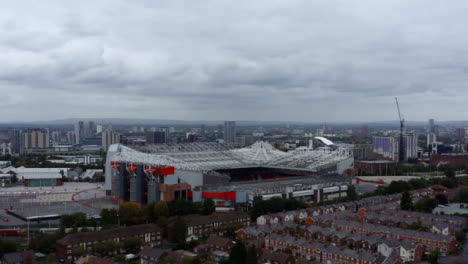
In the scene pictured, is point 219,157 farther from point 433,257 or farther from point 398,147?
point 398,147

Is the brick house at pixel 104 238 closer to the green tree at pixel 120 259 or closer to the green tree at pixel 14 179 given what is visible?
the green tree at pixel 120 259

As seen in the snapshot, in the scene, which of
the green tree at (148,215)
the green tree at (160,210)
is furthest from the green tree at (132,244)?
the green tree at (160,210)

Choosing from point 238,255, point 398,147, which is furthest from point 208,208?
point 398,147

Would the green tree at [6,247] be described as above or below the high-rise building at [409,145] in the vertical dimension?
below

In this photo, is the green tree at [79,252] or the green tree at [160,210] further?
the green tree at [160,210]

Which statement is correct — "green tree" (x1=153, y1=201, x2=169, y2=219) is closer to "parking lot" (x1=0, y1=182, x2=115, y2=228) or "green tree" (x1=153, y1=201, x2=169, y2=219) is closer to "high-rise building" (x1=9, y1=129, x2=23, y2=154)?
"parking lot" (x1=0, y1=182, x2=115, y2=228)

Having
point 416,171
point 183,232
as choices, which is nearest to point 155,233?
point 183,232
